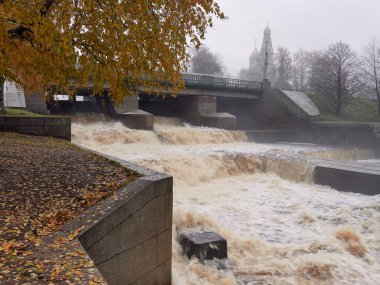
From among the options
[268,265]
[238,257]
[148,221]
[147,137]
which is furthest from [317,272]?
[147,137]

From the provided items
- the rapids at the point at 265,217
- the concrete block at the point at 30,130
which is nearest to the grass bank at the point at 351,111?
the rapids at the point at 265,217

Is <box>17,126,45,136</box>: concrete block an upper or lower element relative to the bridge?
lower

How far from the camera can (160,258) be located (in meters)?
5.09

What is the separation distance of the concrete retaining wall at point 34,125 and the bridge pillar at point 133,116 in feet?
26.4

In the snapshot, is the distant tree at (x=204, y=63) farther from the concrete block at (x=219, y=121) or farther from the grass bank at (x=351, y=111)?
the concrete block at (x=219, y=121)

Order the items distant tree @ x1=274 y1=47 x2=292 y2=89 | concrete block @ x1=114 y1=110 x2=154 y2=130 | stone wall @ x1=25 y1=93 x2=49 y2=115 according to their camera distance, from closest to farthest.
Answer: stone wall @ x1=25 y1=93 x2=49 y2=115 < concrete block @ x1=114 y1=110 x2=154 y2=130 < distant tree @ x1=274 y1=47 x2=292 y2=89

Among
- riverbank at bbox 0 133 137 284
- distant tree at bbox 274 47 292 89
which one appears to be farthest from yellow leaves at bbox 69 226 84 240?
distant tree at bbox 274 47 292 89

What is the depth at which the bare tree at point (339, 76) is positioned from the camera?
110 feet

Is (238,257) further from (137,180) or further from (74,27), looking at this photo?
(74,27)

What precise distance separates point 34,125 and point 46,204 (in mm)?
8335

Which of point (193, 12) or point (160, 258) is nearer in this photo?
point (160, 258)

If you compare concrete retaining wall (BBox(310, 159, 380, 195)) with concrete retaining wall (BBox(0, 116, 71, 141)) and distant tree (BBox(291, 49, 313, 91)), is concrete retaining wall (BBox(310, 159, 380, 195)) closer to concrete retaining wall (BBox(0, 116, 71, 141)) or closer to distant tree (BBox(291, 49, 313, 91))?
concrete retaining wall (BBox(0, 116, 71, 141))

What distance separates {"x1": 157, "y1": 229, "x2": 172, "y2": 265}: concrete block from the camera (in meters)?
5.04

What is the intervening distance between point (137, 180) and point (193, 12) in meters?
3.41
